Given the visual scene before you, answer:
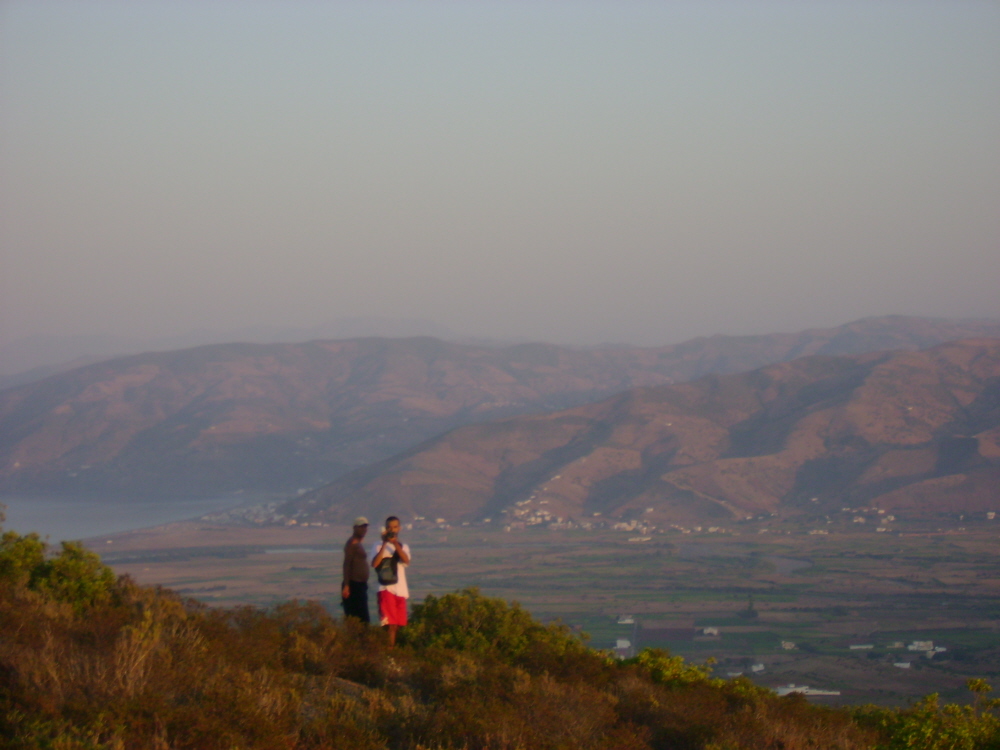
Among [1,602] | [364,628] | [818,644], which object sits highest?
[1,602]

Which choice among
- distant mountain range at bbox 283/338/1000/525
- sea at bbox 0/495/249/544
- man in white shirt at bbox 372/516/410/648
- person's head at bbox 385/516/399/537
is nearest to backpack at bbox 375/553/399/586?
man in white shirt at bbox 372/516/410/648

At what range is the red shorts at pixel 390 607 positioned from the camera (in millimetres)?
10656

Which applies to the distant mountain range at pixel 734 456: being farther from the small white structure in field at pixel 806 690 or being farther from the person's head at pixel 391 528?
the person's head at pixel 391 528

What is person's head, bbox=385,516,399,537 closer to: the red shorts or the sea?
the red shorts

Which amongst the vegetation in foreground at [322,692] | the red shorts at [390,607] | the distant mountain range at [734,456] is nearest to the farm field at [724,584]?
the distant mountain range at [734,456]

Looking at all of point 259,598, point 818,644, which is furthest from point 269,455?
point 818,644

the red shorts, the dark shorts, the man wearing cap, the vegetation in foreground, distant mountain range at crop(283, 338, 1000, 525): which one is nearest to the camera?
the vegetation in foreground

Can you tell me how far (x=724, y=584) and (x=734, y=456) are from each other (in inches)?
2059

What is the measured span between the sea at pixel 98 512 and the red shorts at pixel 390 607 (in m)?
120

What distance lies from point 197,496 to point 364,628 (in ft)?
556

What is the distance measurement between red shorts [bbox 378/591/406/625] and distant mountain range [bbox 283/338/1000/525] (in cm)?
10160

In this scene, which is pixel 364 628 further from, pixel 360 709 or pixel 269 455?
pixel 269 455

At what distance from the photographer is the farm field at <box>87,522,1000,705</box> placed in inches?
1913

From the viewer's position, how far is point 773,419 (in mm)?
135625
